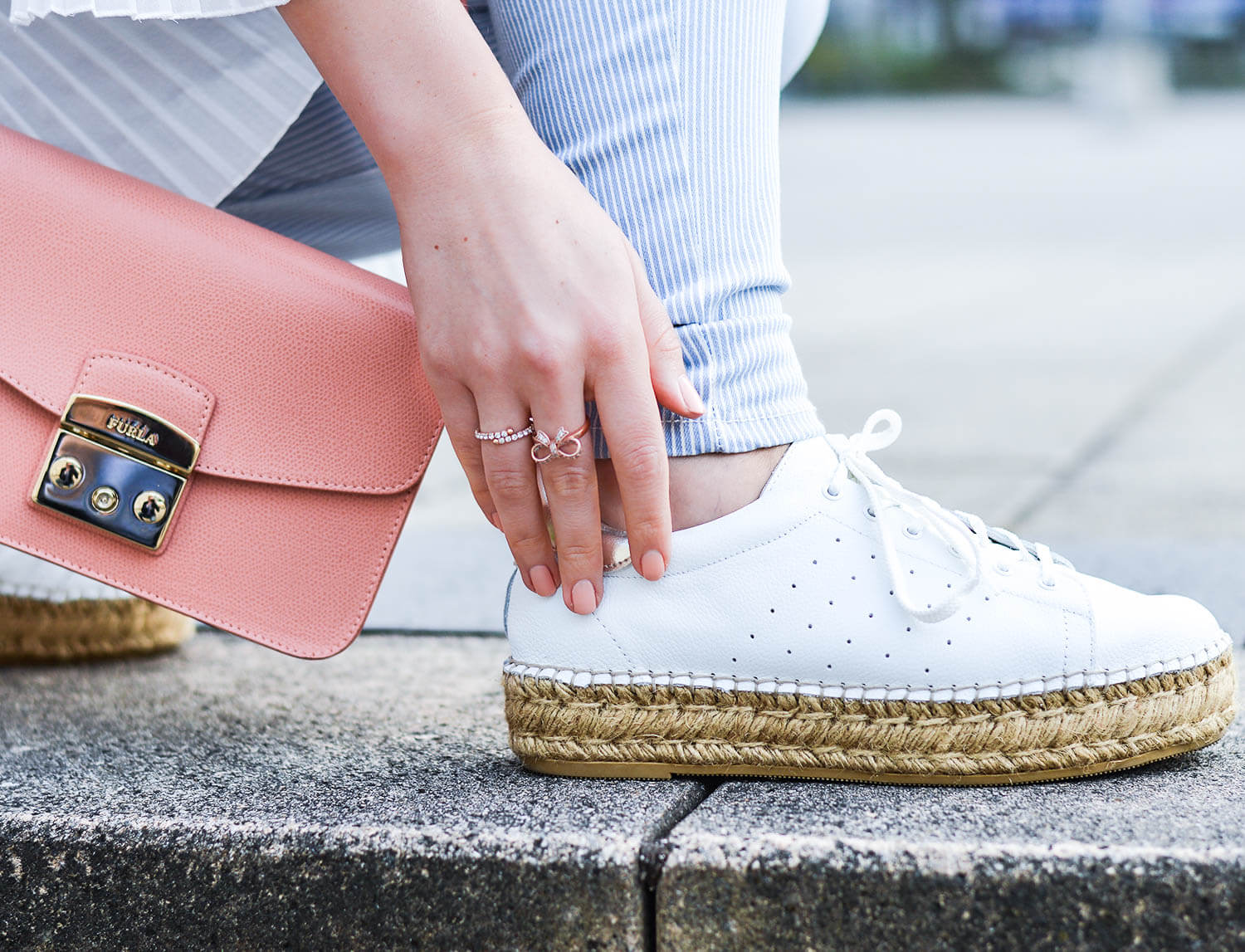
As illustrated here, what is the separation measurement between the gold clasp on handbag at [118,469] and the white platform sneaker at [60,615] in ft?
1.50

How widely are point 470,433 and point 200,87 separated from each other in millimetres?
441

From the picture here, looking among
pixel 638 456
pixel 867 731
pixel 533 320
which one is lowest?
pixel 867 731

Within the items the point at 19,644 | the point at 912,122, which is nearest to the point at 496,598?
the point at 19,644

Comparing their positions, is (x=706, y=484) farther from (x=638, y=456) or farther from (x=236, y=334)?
(x=236, y=334)

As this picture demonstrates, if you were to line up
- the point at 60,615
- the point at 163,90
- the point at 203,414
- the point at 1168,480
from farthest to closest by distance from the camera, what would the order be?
the point at 1168,480, the point at 60,615, the point at 163,90, the point at 203,414

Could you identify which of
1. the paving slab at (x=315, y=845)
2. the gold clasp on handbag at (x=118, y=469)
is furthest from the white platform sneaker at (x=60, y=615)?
the gold clasp on handbag at (x=118, y=469)

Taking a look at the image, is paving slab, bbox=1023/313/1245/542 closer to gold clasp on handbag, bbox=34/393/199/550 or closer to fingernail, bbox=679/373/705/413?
fingernail, bbox=679/373/705/413

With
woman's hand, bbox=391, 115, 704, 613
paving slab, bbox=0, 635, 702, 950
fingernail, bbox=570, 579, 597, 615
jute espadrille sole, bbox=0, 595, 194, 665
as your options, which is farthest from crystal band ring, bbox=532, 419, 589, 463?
jute espadrille sole, bbox=0, 595, 194, 665

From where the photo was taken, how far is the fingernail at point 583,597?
2.84ft

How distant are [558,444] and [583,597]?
127 mm

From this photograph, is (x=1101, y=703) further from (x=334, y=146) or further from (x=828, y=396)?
(x=828, y=396)

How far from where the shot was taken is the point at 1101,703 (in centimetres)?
85

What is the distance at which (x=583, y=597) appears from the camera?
0.87 meters

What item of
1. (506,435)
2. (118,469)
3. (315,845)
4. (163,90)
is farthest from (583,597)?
(163,90)
